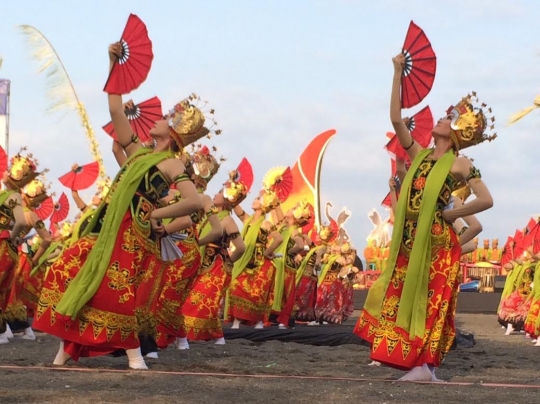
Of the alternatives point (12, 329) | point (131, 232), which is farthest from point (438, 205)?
point (12, 329)

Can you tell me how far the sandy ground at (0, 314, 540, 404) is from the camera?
559 cm

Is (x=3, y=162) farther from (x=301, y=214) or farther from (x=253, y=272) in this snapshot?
(x=301, y=214)

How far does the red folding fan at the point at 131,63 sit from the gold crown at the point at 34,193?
4.68 m

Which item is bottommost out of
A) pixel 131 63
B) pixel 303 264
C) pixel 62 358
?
pixel 62 358

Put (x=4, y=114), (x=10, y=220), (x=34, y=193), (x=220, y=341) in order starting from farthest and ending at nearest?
(x=4, y=114) → (x=34, y=193) → (x=220, y=341) → (x=10, y=220)

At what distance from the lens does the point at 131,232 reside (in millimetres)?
6914

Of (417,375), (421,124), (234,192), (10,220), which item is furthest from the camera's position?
(234,192)

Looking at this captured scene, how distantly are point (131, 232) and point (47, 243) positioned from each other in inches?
192

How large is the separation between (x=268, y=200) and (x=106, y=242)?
23.0ft

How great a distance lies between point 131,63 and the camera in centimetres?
718

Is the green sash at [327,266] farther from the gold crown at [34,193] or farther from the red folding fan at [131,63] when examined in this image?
the red folding fan at [131,63]

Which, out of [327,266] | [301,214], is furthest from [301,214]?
[327,266]

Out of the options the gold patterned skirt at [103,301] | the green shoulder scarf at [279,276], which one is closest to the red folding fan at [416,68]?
the gold patterned skirt at [103,301]

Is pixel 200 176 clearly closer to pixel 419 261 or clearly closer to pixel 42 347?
pixel 42 347
